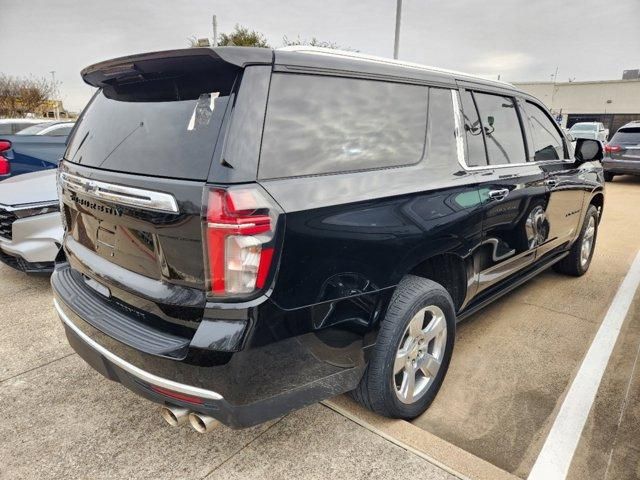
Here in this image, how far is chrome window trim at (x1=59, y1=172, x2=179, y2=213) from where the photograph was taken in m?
1.71

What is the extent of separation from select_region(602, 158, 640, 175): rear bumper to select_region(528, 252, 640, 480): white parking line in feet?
31.4

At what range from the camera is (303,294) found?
177 centimetres

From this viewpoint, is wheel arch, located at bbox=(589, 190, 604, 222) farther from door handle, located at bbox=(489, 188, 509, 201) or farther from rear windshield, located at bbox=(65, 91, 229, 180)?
rear windshield, located at bbox=(65, 91, 229, 180)

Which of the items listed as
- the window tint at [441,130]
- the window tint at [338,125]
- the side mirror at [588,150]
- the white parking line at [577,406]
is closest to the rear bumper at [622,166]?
the side mirror at [588,150]

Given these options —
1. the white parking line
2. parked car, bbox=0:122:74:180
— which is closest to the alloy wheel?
the white parking line

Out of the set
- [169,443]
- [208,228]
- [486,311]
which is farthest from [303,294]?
[486,311]

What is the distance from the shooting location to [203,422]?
1.84 m

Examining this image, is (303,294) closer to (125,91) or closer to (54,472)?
(125,91)

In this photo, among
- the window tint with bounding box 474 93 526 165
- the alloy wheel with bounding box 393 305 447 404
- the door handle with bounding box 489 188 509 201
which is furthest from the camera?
the window tint with bounding box 474 93 526 165

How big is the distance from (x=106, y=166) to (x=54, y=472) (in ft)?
4.64

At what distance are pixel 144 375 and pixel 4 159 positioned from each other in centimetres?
568

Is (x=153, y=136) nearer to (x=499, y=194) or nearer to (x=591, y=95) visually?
(x=499, y=194)

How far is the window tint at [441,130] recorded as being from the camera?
2.47 meters

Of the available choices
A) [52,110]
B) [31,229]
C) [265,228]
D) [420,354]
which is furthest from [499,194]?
[52,110]
